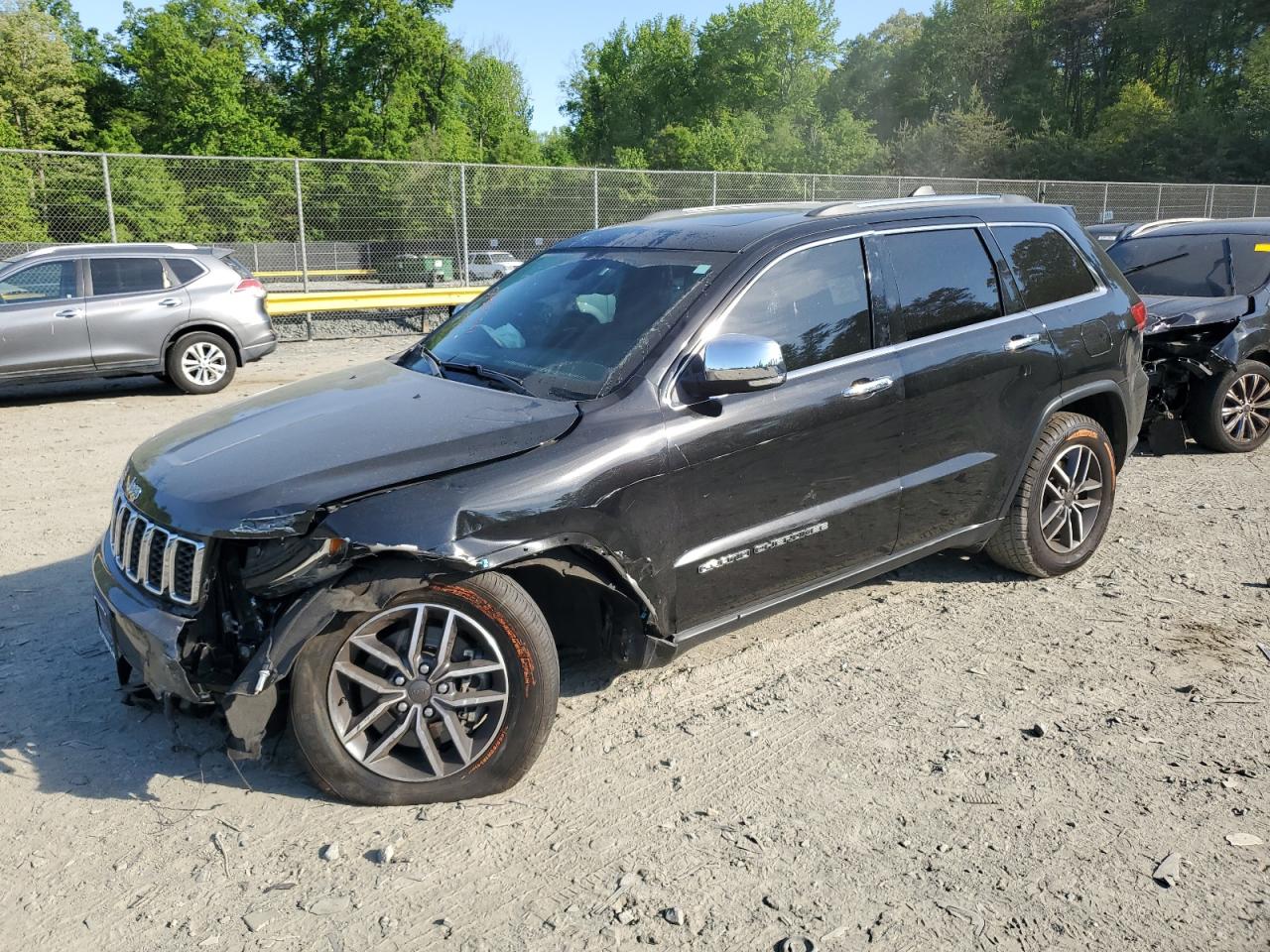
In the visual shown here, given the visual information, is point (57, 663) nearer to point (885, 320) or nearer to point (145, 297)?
point (885, 320)

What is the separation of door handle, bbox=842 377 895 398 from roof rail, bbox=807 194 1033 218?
2.43 feet

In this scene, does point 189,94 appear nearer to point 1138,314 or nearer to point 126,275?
point 126,275

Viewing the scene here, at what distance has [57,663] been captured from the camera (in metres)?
4.14

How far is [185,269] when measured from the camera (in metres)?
10.7

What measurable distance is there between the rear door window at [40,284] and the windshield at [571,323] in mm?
7342

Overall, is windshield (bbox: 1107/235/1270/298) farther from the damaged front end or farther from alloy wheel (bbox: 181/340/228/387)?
alloy wheel (bbox: 181/340/228/387)

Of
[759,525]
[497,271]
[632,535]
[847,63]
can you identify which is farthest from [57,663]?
[847,63]

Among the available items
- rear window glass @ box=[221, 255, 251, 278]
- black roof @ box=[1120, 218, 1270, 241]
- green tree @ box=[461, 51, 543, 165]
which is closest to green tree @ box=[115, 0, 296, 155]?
green tree @ box=[461, 51, 543, 165]

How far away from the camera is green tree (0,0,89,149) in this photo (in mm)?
44625

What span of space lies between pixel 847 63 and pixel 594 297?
269ft

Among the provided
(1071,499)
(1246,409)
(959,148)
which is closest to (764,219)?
(1071,499)

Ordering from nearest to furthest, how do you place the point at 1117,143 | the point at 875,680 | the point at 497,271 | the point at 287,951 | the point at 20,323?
the point at 287,951, the point at 875,680, the point at 20,323, the point at 497,271, the point at 1117,143

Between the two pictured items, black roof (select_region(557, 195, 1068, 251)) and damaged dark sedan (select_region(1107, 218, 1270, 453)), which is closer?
black roof (select_region(557, 195, 1068, 251))

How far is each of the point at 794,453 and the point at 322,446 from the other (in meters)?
1.70
